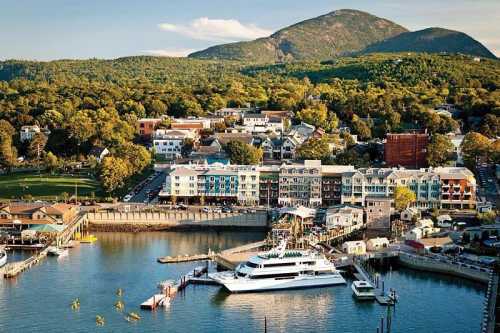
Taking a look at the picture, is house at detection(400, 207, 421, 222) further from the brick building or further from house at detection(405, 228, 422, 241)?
the brick building

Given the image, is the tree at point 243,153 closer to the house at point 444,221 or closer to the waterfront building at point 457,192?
the waterfront building at point 457,192

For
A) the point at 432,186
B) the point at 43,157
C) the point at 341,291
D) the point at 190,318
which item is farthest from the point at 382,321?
the point at 43,157

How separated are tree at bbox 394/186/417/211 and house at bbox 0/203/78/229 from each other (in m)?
14.1

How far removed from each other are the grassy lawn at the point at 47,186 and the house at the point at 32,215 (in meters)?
5.35

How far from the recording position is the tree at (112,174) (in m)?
39.9

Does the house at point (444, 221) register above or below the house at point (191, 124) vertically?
below

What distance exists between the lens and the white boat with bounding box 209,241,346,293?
1003 inches

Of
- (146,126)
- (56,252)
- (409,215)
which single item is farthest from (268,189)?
(146,126)

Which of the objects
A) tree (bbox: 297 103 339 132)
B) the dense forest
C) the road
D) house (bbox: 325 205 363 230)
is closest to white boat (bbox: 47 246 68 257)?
the road

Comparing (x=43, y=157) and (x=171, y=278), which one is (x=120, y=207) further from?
(x=43, y=157)

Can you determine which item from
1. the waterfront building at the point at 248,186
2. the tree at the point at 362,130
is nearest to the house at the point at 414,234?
the waterfront building at the point at 248,186

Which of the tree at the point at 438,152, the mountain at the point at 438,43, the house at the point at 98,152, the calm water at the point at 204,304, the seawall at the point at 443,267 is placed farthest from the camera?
the mountain at the point at 438,43

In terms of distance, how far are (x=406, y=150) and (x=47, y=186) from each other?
63.7 feet

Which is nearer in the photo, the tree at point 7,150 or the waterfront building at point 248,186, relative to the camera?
the waterfront building at point 248,186
